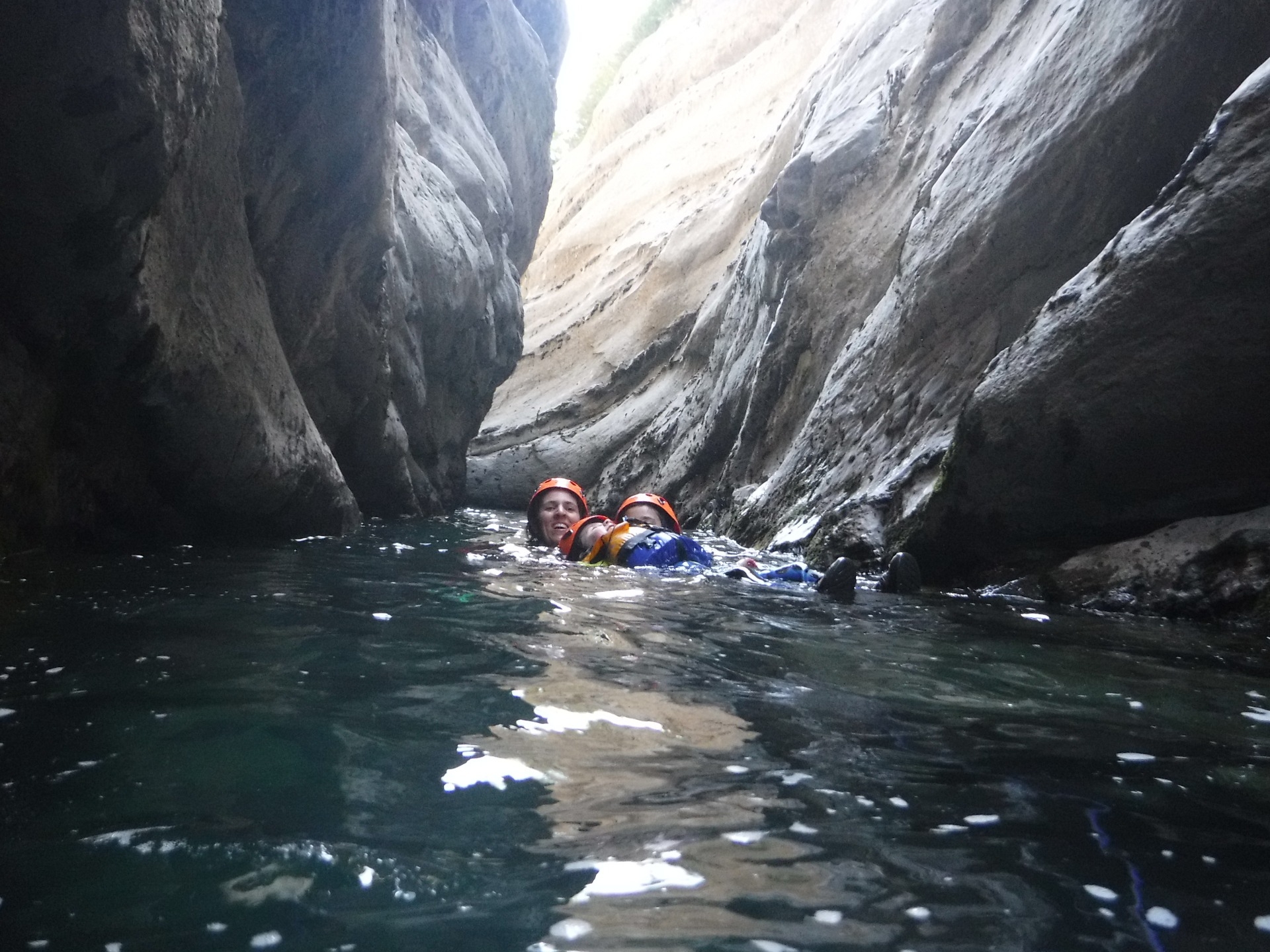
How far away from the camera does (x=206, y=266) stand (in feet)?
19.8

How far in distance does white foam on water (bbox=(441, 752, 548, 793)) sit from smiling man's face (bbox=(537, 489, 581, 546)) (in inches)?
284

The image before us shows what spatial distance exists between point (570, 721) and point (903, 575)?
3795 mm

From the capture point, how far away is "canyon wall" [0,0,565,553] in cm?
440

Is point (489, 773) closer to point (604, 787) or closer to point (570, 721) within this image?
point (604, 787)

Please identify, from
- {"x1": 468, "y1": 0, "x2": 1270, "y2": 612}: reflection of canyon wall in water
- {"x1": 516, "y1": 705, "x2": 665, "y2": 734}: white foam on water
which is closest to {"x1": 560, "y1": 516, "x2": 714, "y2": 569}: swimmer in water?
{"x1": 468, "y1": 0, "x2": 1270, "y2": 612}: reflection of canyon wall in water

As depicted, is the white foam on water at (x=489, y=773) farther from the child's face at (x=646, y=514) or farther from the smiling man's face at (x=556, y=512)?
the smiling man's face at (x=556, y=512)

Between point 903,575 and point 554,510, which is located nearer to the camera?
point 903,575

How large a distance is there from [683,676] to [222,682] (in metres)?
1.46

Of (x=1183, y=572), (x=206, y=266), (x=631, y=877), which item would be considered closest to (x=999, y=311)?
(x=1183, y=572)

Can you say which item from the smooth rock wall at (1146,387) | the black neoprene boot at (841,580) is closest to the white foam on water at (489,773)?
the black neoprene boot at (841,580)

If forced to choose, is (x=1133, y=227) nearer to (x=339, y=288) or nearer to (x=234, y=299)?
(x=234, y=299)

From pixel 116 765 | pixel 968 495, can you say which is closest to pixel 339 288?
pixel 968 495

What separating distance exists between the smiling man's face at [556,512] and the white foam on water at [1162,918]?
805 cm

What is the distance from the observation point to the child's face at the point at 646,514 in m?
8.86
